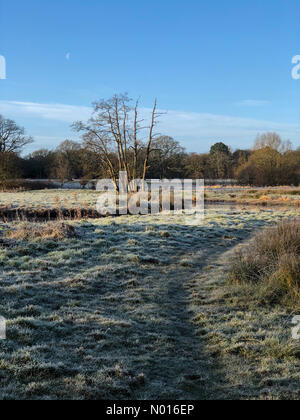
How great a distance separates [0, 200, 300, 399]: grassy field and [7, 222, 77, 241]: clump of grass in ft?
1.94

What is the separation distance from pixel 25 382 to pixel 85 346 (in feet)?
3.61

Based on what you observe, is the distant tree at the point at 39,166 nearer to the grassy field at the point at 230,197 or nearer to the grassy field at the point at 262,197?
the grassy field at the point at 230,197

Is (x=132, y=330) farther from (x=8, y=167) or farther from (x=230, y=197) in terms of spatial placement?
(x=8, y=167)

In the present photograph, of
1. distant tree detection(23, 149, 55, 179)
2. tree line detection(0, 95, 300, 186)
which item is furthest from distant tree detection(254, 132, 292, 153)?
distant tree detection(23, 149, 55, 179)

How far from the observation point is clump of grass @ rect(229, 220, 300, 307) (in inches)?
257

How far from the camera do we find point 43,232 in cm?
1137

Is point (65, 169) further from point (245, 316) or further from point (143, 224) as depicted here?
point (245, 316)

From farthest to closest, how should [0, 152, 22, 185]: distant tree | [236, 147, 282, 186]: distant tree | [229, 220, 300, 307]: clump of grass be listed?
[236, 147, 282, 186]: distant tree
[0, 152, 22, 185]: distant tree
[229, 220, 300, 307]: clump of grass

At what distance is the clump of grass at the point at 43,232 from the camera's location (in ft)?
35.7

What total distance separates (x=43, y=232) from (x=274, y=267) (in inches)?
292

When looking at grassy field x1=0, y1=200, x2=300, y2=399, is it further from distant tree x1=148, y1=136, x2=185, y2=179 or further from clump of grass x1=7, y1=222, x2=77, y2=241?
distant tree x1=148, y1=136, x2=185, y2=179

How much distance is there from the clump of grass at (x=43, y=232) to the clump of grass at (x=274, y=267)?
5822mm

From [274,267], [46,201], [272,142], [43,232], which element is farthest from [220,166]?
[274,267]

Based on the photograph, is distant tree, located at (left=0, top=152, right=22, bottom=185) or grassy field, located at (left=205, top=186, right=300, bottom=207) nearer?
grassy field, located at (left=205, top=186, right=300, bottom=207)
